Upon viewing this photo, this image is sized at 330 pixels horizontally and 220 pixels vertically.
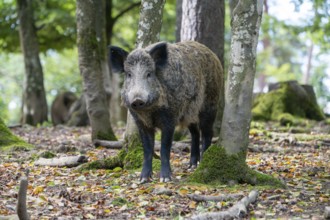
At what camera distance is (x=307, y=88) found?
18.1 metres

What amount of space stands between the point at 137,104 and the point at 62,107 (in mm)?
15535

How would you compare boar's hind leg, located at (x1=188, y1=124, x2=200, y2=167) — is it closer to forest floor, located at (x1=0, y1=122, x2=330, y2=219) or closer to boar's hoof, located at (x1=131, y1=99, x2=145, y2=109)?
forest floor, located at (x1=0, y1=122, x2=330, y2=219)

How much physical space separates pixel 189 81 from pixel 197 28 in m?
3.46

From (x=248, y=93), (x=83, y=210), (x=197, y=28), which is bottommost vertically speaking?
(x=83, y=210)

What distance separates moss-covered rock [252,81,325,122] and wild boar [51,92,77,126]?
7789 mm

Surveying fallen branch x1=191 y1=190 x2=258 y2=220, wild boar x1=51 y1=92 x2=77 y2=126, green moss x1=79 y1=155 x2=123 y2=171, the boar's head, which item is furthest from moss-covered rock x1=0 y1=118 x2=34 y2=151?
wild boar x1=51 y1=92 x2=77 y2=126

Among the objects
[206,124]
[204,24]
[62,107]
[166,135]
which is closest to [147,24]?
[206,124]

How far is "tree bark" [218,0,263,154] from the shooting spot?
293 inches

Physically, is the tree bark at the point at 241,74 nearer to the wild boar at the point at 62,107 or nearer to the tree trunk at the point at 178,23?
the tree trunk at the point at 178,23

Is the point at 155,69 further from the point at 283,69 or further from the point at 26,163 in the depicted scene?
the point at 283,69

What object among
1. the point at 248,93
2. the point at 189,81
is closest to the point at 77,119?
the point at 189,81

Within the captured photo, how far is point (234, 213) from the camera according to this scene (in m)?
5.96

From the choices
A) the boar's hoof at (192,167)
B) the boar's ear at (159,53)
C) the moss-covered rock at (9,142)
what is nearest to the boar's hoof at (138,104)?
the boar's ear at (159,53)

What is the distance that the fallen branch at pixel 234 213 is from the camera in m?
5.80
